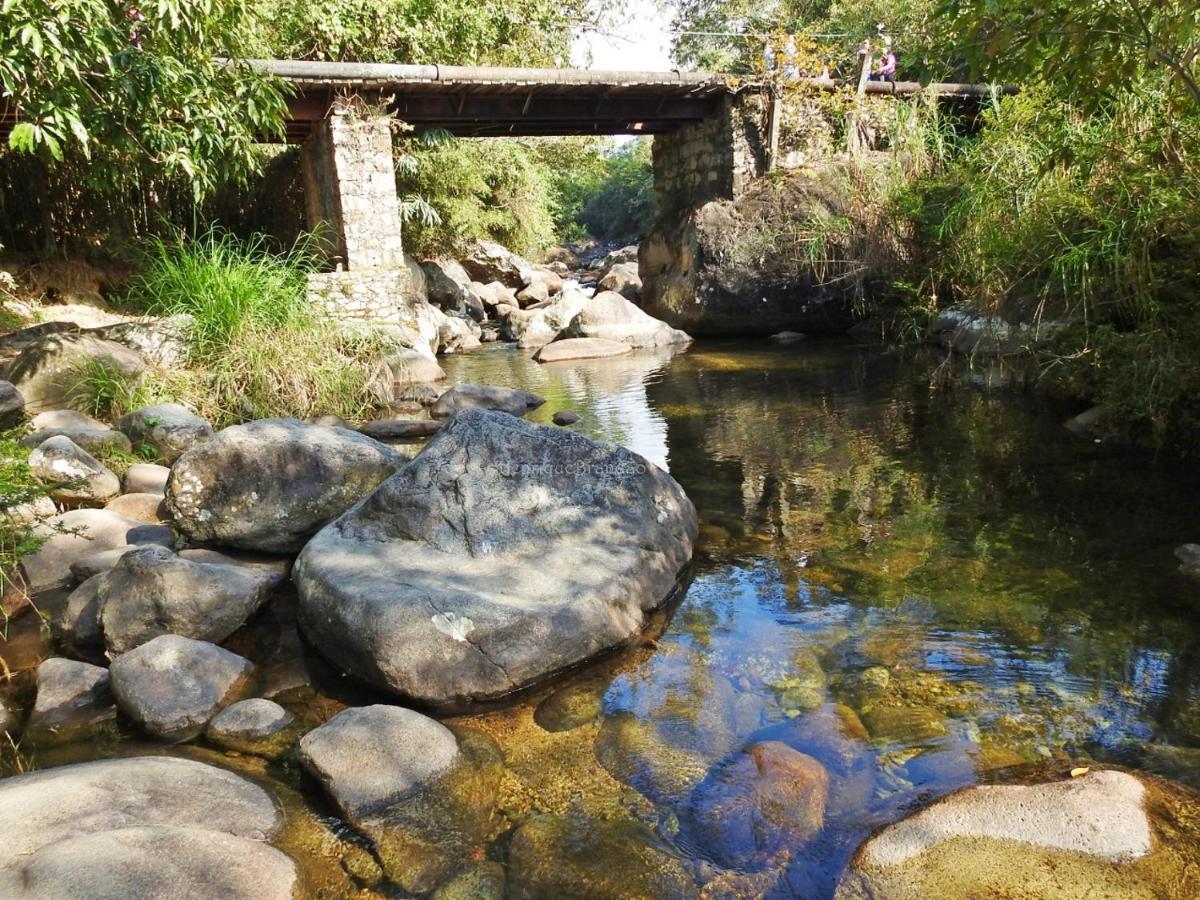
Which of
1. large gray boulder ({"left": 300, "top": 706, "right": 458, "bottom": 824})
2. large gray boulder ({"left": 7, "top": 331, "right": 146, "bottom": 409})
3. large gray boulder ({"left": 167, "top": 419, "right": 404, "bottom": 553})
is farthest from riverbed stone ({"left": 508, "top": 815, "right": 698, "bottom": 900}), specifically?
large gray boulder ({"left": 7, "top": 331, "right": 146, "bottom": 409})

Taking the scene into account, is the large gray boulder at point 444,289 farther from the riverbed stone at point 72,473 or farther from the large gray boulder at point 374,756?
the large gray boulder at point 374,756

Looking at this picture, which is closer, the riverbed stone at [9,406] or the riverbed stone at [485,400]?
the riverbed stone at [9,406]

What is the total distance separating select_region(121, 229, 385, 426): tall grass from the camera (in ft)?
22.2

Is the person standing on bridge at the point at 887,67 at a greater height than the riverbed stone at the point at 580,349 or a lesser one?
greater

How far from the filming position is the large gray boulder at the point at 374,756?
8.18 feet

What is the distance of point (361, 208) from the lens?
37.0 feet

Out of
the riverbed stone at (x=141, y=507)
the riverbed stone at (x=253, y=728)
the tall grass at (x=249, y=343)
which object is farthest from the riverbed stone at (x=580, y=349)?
the riverbed stone at (x=253, y=728)

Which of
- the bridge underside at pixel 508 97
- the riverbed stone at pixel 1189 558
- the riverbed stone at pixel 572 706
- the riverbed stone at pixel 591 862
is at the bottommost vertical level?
the riverbed stone at pixel 572 706

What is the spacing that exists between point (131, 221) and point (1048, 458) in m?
11.5

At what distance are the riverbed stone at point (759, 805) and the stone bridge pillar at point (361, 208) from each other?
9209 mm

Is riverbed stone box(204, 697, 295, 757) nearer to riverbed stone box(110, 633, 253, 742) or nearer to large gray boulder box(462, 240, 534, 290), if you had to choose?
riverbed stone box(110, 633, 253, 742)

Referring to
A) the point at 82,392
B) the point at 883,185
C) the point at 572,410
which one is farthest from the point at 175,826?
the point at 883,185

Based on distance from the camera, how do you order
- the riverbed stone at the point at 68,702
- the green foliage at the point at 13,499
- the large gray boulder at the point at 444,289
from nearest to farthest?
the riverbed stone at the point at 68,702
the green foliage at the point at 13,499
the large gray boulder at the point at 444,289

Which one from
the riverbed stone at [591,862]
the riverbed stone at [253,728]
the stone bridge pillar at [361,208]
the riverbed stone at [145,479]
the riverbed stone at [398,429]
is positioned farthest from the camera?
the stone bridge pillar at [361,208]
